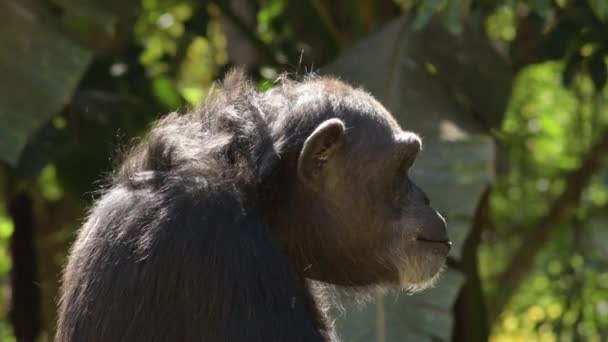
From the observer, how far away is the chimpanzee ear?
12.5ft

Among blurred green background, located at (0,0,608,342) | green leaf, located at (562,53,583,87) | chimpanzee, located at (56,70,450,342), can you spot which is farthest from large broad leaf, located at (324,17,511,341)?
Answer: chimpanzee, located at (56,70,450,342)

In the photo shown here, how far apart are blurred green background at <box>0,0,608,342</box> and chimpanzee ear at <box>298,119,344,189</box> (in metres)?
0.76

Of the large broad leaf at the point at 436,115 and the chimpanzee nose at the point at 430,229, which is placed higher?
the chimpanzee nose at the point at 430,229

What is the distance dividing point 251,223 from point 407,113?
107 inches

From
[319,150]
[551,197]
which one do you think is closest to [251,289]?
[319,150]

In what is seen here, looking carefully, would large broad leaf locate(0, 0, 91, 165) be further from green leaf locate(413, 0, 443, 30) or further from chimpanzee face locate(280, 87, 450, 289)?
chimpanzee face locate(280, 87, 450, 289)

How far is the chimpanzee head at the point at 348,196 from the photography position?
3.90m

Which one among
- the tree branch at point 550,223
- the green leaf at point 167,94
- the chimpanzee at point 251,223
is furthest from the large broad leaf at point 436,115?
the tree branch at point 550,223

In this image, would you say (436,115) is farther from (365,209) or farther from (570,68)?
(365,209)

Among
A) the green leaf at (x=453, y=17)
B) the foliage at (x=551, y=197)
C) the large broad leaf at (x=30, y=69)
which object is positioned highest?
the large broad leaf at (x=30, y=69)

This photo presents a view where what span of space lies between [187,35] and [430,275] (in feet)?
12.1

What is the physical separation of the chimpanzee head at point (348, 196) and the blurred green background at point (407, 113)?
64 cm

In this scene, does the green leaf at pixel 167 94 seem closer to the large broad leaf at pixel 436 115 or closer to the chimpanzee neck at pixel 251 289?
the large broad leaf at pixel 436 115

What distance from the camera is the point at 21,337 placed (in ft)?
23.0
